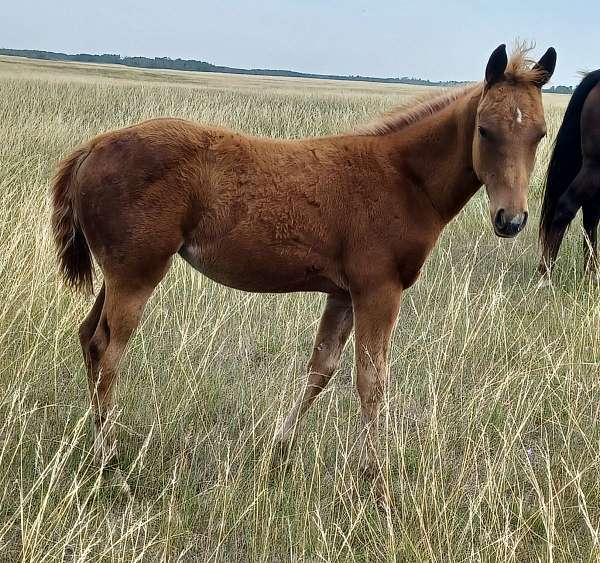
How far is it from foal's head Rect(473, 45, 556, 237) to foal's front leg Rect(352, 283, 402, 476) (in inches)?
23.2

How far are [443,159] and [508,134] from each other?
462mm

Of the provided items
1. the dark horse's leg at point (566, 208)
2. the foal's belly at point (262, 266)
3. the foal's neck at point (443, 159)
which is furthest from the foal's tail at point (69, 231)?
the dark horse's leg at point (566, 208)

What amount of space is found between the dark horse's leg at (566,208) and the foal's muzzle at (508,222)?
366 centimetres

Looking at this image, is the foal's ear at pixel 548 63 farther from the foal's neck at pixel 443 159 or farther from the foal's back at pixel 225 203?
the foal's back at pixel 225 203

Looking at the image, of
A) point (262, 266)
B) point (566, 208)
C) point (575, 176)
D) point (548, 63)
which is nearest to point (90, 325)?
point (262, 266)

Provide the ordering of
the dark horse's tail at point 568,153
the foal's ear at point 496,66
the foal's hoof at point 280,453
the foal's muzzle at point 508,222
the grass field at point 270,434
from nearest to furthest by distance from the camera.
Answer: the grass field at point 270,434 < the foal's muzzle at point 508,222 < the foal's ear at point 496,66 < the foal's hoof at point 280,453 < the dark horse's tail at point 568,153

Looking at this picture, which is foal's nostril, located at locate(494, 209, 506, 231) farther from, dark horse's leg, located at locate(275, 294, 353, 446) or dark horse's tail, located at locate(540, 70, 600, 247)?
dark horse's tail, located at locate(540, 70, 600, 247)

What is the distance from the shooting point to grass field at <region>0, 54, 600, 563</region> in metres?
2.20

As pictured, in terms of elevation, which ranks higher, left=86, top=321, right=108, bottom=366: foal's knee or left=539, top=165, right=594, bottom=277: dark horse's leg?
left=539, top=165, right=594, bottom=277: dark horse's leg

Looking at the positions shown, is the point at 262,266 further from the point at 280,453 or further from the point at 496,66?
the point at 496,66

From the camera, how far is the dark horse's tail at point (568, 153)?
6.11 m

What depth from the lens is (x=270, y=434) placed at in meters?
2.75

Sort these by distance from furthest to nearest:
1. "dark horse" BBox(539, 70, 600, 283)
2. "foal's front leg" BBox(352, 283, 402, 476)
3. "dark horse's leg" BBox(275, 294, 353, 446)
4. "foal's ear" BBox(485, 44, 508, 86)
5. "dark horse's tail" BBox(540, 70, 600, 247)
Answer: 1. "dark horse's tail" BBox(540, 70, 600, 247)
2. "dark horse" BBox(539, 70, 600, 283)
3. "dark horse's leg" BBox(275, 294, 353, 446)
4. "foal's front leg" BBox(352, 283, 402, 476)
5. "foal's ear" BBox(485, 44, 508, 86)

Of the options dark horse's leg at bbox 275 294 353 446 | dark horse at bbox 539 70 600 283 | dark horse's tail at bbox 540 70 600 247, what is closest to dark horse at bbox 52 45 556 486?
dark horse's leg at bbox 275 294 353 446
